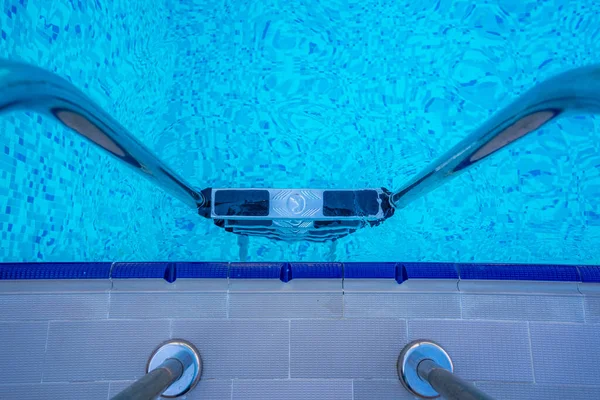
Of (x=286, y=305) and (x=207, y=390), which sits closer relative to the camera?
(x=207, y=390)

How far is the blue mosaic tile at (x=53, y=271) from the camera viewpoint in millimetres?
1626

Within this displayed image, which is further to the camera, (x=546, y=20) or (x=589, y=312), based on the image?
(x=546, y=20)

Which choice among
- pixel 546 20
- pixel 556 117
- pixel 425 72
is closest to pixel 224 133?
pixel 425 72

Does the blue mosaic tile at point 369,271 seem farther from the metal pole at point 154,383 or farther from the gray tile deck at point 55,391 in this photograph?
the gray tile deck at point 55,391

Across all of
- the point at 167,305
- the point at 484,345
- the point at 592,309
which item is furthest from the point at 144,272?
the point at 592,309

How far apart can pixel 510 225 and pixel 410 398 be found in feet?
5.33

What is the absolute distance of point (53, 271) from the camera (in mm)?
1638

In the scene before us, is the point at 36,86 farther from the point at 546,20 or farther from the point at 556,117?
the point at 546,20

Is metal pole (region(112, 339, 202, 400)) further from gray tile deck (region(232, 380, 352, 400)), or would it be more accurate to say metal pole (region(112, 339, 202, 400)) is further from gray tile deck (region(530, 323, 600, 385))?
gray tile deck (region(530, 323, 600, 385))

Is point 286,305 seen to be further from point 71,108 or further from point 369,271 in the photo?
point 71,108

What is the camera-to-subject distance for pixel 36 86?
0.79 m

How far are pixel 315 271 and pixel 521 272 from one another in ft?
2.85

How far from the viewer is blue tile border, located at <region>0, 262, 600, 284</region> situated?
1.64 meters

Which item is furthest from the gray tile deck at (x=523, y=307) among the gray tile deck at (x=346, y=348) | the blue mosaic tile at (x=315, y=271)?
the blue mosaic tile at (x=315, y=271)
